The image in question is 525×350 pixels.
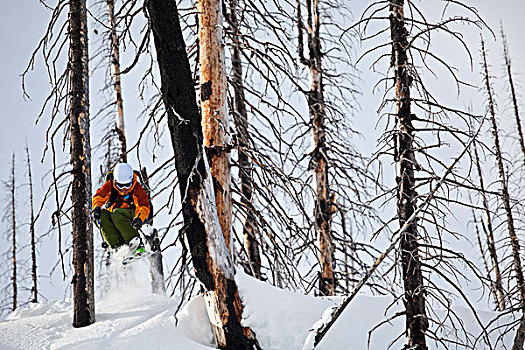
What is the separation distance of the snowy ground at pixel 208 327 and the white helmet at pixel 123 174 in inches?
68.9

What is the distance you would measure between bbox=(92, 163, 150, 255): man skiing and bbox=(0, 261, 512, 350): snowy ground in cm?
116

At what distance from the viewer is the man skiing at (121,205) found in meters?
6.69

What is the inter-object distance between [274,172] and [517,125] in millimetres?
13765

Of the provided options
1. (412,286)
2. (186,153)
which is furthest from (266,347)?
(186,153)

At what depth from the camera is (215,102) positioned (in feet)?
17.0

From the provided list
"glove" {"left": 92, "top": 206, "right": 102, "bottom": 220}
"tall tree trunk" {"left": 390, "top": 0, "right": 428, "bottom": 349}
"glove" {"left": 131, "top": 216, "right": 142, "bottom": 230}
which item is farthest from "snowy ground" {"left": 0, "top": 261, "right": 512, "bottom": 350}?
"glove" {"left": 92, "top": 206, "right": 102, "bottom": 220}

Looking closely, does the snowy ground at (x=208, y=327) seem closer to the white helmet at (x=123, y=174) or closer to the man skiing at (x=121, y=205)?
the man skiing at (x=121, y=205)

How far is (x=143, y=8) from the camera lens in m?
5.19

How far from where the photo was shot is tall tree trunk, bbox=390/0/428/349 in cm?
457

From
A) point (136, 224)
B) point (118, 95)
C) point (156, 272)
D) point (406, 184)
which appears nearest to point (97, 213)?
point (136, 224)

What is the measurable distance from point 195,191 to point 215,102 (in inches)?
41.1

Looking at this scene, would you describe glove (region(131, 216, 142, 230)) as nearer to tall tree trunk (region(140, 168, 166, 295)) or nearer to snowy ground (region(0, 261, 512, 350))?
snowy ground (region(0, 261, 512, 350))

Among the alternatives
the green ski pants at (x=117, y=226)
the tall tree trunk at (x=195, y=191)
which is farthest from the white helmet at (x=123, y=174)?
the tall tree trunk at (x=195, y=191)

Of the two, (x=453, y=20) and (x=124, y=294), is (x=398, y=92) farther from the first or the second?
(x=124, y=294)
